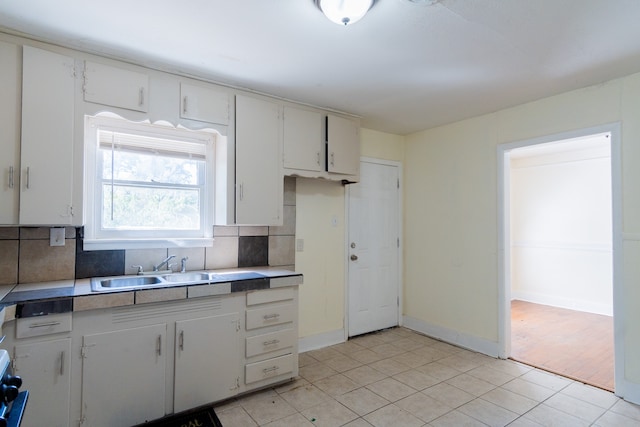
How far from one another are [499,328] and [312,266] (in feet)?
6.32

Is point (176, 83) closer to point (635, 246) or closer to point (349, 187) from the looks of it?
point (349, 187)

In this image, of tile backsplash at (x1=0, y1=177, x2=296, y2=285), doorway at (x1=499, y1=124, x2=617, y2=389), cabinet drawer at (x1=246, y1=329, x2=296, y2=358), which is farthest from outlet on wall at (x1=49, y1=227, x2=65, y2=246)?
doorway at (x1=499, y1=124, x2=617, y2=389)

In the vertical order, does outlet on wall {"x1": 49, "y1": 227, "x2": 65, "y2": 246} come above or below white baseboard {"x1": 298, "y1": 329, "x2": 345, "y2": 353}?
above

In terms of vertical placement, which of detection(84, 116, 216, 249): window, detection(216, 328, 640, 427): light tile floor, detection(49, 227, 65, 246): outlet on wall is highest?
detection(84, 116, 216, 249): window

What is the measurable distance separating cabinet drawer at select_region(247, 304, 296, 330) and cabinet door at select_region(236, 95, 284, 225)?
0.72 metres

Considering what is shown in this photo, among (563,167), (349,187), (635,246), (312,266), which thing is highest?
(563,167)

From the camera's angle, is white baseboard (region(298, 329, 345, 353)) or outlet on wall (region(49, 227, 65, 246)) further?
white baseboard (region(298, 329, 345, 353))

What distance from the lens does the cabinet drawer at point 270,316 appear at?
2537 millimetres

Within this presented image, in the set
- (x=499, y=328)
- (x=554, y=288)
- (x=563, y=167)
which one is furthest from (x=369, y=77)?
(x=554, y=288)

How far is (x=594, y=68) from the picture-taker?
7.93 feet

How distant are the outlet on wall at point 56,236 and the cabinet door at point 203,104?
1165 millimetres

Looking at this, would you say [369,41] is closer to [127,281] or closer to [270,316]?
[270,316]

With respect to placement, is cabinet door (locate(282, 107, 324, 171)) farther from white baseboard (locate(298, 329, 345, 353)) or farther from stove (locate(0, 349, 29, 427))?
stove (locate(0, 349, 29, 427))

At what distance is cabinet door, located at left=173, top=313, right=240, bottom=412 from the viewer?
2.24 metres
